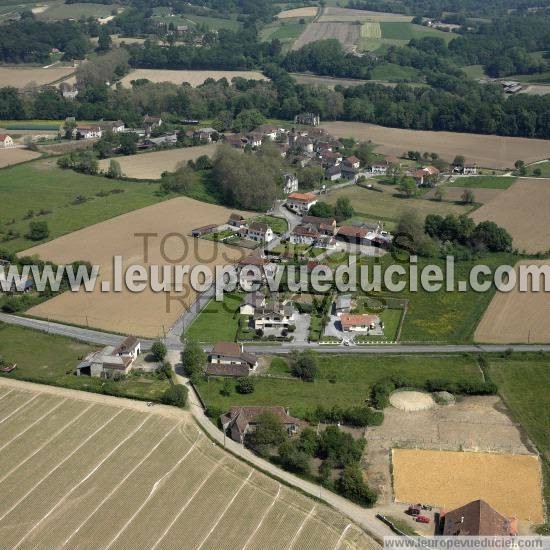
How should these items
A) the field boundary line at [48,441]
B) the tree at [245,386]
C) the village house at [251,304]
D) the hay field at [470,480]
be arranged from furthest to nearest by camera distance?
the village house at [251,304] < the tree at [245,386] < the field boundary line at [48,441] < the hay field at [470,480]

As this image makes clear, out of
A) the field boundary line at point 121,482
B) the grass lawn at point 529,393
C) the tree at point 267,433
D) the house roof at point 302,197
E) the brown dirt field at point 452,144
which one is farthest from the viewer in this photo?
the brown dirt field at point 452,144

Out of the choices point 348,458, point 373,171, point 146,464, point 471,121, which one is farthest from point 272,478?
point 471,121

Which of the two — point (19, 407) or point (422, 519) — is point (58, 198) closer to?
point (19, 407)

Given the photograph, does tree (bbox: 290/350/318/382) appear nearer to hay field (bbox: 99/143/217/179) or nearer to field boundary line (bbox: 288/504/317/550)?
field boundary line (bbox: 288/504/317/550)

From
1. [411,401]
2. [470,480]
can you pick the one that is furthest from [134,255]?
[470,480]

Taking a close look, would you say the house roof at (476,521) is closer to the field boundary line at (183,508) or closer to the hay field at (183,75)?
the field boundary line at (183,508)

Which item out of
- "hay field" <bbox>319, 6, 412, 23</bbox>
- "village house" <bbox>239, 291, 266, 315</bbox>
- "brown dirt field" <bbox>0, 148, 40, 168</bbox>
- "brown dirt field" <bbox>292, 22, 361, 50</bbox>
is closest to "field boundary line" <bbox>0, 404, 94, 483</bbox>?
"village house" <bbox>239, 291, 266, 315</bbox>

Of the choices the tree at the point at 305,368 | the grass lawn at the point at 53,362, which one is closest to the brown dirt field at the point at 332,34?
the grass lawn at the point at 53,362
